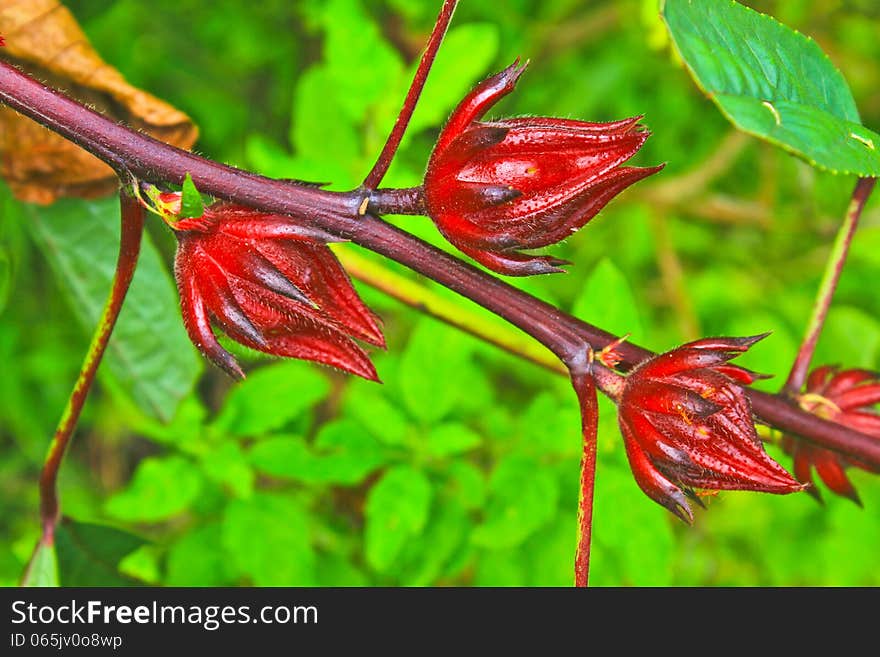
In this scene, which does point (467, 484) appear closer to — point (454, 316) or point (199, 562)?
point (454, 316)

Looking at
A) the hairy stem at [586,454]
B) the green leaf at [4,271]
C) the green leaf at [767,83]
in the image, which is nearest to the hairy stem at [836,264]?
the green leaf at [767,83]

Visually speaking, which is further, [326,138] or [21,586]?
[326,138]

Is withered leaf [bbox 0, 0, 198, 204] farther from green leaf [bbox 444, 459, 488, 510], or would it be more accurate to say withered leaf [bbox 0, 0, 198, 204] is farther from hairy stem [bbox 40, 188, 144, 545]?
green leaf [bbox 444, 459, 488, 510]

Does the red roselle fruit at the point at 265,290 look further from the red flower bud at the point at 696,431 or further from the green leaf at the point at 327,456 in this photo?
the green leaf at the point at 327,456

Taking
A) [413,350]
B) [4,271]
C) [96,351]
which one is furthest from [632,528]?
[4,271]

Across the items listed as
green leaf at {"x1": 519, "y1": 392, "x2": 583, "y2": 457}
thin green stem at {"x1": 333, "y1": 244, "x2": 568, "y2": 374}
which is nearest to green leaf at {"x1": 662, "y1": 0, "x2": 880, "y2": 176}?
thin green stem at {"x1": 333, "y1": 244, "x2": 568, "y2": 374}
